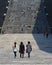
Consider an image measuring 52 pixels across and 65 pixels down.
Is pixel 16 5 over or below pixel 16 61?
below

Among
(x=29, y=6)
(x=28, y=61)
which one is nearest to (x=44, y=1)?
(x=29, y=6)

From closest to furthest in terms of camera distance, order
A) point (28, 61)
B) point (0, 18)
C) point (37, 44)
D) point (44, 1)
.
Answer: point (28, 61), point (37, 44), point (0, 18), point (44, 1)

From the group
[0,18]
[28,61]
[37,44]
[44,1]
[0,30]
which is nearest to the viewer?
[28,61]

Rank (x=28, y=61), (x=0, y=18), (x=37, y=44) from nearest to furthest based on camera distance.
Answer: (x=28, y=61)
(x=37, y=44)
(x=0, y=18)

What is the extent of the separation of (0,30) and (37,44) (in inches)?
600

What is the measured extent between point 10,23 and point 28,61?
3030 cm

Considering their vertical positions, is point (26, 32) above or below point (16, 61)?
below

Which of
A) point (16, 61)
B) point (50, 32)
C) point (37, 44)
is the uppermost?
point (16, 61)

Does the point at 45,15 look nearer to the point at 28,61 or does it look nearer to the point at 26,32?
the point at 26,32

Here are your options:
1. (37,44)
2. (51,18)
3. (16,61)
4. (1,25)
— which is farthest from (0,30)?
(16,61)

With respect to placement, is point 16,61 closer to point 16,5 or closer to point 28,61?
point 28,61

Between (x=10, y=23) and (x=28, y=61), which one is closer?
(x=28, y=61)

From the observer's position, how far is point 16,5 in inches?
2263

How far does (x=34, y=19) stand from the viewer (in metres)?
53.8
